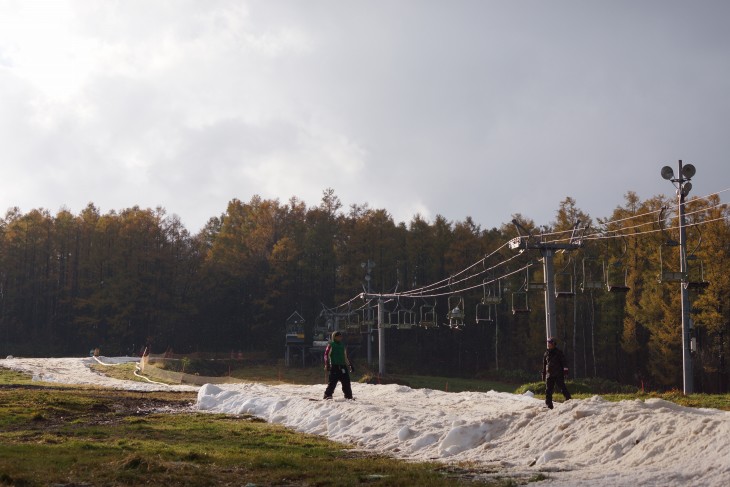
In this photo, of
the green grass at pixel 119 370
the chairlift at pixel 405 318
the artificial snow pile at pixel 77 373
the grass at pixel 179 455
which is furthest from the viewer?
the green grass at pixel 119 370

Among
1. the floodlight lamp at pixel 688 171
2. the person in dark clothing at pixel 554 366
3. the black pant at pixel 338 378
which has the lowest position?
the black pant at pixel 338 378

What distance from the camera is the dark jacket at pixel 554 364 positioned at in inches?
741

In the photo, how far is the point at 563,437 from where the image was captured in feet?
45.2

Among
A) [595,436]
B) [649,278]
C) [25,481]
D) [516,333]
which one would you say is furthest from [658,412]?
[516,333]

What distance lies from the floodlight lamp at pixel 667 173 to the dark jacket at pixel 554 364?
14.1 m

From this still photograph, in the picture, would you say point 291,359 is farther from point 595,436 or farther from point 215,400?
point 595,436

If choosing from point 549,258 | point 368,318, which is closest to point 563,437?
point 549,258

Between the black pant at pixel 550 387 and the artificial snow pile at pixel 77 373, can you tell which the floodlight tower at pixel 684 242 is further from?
the artificial snow pile at pixel 77 373

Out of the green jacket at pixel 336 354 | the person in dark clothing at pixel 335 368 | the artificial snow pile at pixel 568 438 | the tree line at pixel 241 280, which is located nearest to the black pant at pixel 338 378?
the person in dark clothing at pixel 335 368

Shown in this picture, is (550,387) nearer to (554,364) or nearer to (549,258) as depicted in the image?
(554,364)

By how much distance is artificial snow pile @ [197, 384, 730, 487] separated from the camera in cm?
1094

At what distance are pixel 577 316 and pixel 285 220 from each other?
3450 centimetres

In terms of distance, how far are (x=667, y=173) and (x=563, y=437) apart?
63.5ft

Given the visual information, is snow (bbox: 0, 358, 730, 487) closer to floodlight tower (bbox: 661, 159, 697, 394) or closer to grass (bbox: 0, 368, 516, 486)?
grass (bbox: 0, 368, 516, 486)
